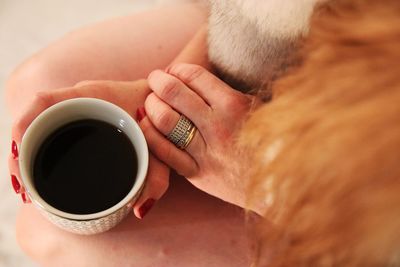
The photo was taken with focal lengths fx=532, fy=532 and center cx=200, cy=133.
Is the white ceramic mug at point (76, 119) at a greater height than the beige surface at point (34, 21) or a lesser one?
greater

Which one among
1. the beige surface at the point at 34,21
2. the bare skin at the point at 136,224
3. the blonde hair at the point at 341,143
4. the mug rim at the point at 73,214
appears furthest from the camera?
the beige surface at the point at 34,21

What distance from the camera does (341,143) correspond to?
29 cm

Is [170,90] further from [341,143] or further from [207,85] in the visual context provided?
[341,143]

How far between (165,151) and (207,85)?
0.25 feet

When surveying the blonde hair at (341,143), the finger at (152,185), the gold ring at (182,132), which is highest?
the blonde hair at (341,143)

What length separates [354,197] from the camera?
29 centimetres

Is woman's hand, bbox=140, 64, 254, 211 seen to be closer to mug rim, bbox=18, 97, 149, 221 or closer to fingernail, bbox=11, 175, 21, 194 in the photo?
mug rim, bbox=18, 97, 149, 221

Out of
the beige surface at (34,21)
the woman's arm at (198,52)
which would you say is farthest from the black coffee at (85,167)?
the beige surface at (34,21)

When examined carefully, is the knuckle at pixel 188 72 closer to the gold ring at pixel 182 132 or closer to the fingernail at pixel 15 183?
the gold ring at pixel 182 132

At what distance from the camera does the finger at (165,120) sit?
1.66ft

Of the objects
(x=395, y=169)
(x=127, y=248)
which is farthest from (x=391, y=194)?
(x=127, y=248)

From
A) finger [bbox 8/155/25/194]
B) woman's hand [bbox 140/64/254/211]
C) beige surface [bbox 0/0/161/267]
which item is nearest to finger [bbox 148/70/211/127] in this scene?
woman's hand [bbox 140/64/254/211]

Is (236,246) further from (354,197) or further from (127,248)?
(354,197)

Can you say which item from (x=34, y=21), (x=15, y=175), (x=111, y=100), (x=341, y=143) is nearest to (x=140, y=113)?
(x=111, y=100)
